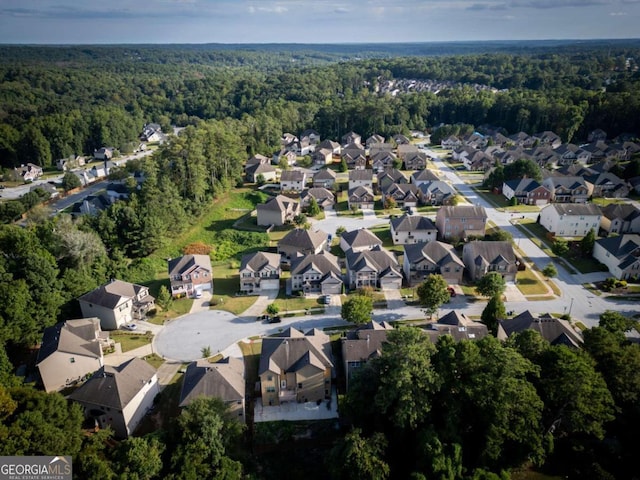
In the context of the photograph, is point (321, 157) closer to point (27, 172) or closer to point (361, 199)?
point (361, 199)

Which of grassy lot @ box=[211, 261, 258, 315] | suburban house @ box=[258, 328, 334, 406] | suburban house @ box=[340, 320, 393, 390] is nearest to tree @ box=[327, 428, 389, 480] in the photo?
suburban house @ box=[340, 320, 393, 390]

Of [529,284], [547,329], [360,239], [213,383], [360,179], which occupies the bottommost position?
[529,284]

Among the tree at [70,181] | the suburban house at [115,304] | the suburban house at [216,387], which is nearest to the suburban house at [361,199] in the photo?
the suburban house at [115,304]

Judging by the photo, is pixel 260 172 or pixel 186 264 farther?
pixel 260 172

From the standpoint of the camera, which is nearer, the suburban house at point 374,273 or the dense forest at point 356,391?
the dense forest at point 356,391

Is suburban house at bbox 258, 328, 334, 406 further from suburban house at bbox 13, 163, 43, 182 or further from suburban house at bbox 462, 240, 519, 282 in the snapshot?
suburban house at bbox 13, 163, 43, 182

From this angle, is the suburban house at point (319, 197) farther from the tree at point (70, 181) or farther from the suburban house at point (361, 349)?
the tree at point (70, 181)

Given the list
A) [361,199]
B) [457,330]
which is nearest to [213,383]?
[457,330]
